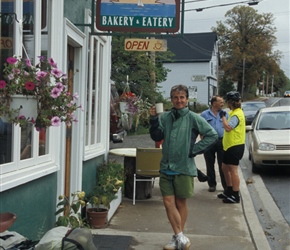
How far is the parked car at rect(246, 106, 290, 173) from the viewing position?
33.4 ft

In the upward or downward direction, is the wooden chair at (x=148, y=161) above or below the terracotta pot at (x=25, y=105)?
below

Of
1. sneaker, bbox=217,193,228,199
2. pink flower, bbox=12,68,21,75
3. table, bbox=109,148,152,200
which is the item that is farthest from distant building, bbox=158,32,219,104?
pink flower, bbox=12,68,21,75

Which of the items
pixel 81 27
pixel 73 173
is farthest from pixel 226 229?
pixel 81 27

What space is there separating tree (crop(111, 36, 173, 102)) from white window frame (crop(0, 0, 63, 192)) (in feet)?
45.4

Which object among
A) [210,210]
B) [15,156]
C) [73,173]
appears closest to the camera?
[15,156]

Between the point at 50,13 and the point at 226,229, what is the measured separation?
Answer: 3.49 metres

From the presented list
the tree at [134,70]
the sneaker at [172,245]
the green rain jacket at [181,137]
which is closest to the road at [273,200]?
the sneaker at [172,245]

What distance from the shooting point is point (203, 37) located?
55406 mm

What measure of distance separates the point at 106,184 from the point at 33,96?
3350mm

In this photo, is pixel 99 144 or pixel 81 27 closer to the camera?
pixel 81 27

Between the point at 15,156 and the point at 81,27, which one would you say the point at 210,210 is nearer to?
the point at 81,27

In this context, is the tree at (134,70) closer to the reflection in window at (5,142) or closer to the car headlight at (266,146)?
the car headlight at (266,146)

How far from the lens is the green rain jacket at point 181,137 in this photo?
499 cm

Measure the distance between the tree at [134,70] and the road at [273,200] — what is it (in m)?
7.68
